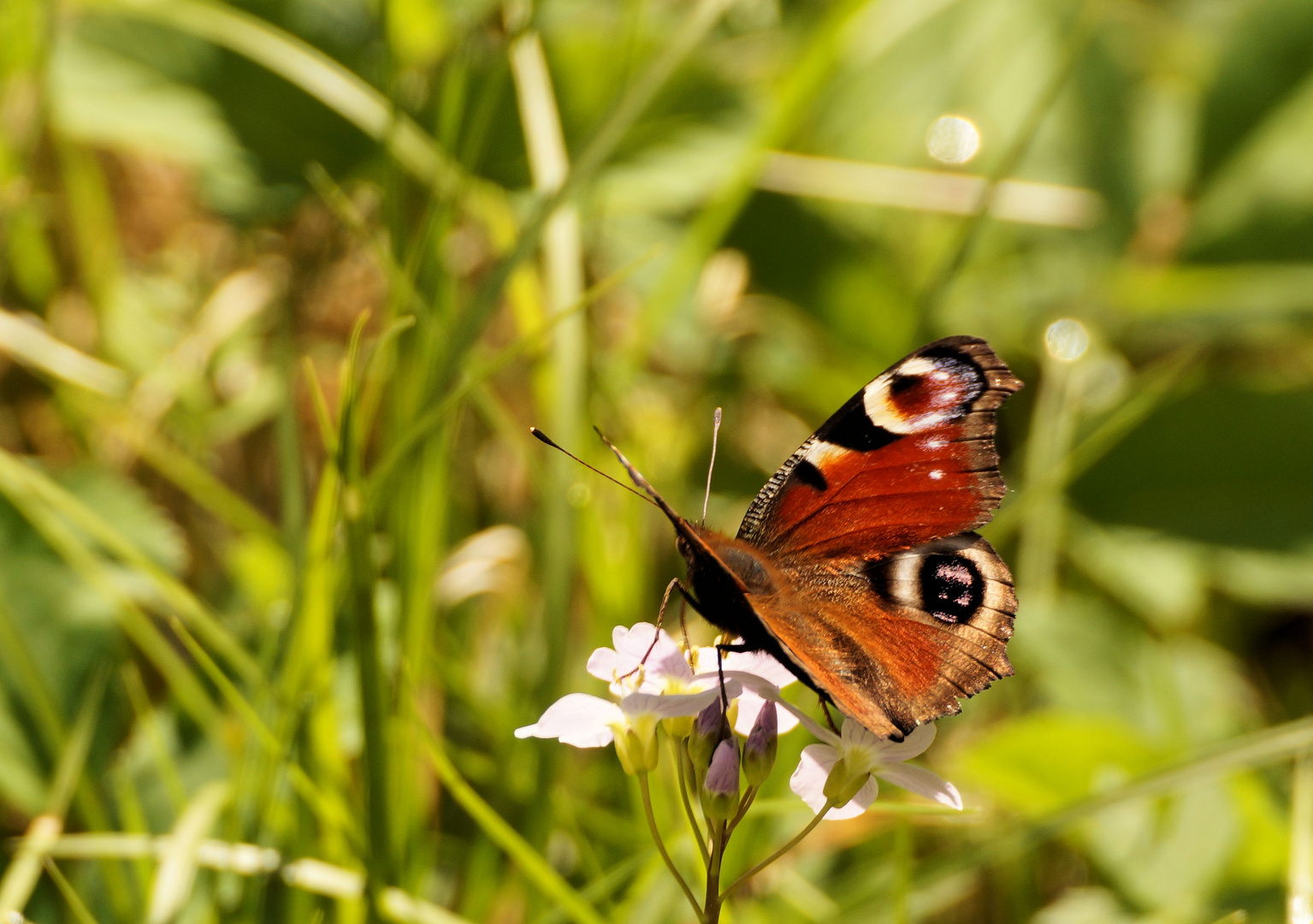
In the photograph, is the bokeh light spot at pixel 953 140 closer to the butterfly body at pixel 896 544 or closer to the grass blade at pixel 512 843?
the butterfly body at pixel 896 544

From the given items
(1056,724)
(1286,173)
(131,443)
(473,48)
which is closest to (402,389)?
(473,48)

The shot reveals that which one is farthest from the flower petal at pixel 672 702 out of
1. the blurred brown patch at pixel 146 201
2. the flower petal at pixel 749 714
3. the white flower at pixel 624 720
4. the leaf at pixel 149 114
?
the blurred brown patch at pixel 146 201

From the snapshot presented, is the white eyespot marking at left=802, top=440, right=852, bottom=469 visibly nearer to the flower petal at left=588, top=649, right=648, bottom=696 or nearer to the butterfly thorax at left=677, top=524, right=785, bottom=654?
the butterfly thorax at left=677, top=524, right=785, bottom=654

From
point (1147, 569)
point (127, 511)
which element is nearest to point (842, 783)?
point (127, 511)

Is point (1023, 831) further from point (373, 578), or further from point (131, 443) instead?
point (131, 443)

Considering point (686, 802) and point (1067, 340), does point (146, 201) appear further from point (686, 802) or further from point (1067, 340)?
point (686, 802)

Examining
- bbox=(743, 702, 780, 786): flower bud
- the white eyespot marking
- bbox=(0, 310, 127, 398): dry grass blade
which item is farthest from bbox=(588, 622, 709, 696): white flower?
bbox=(0, 310, 127, 398): dry grass blade
